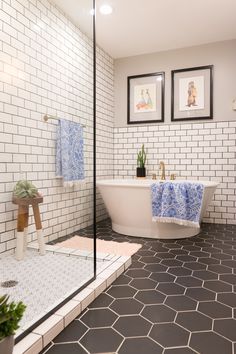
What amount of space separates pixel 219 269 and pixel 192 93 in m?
2.68

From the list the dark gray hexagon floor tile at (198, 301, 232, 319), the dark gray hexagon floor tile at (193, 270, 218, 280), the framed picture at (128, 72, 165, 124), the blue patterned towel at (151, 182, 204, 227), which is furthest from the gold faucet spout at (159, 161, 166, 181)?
the dark gray hexagon floor tile at (198, 301, 232, 319)

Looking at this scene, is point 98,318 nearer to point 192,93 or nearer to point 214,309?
point 214,309

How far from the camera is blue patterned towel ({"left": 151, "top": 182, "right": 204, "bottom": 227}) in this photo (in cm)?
300

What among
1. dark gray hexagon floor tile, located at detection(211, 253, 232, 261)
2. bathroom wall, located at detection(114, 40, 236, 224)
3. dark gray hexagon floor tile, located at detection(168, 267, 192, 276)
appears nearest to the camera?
dark gray hexagon floor tile, located at detection(168, 267, 192, 276)

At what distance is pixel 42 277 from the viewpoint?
205 cm

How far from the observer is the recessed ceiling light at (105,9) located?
3018 mm

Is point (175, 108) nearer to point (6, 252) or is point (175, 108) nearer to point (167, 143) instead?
point (167, 143)

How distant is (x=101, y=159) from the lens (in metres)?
4.18

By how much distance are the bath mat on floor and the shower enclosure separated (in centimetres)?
2

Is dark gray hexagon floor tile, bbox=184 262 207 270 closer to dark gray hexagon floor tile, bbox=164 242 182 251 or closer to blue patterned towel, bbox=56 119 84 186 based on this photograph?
dark gray hexagon floor tile, bbox=164 242 182 251

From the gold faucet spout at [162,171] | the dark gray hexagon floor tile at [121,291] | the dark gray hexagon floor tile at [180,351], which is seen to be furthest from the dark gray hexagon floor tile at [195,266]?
the gold faucet spout at [162,171]

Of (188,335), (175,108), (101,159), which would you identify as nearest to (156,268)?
(188,335)

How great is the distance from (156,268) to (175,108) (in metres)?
2.63

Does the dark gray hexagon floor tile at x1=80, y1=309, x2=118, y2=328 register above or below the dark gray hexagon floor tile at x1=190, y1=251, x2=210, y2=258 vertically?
below
